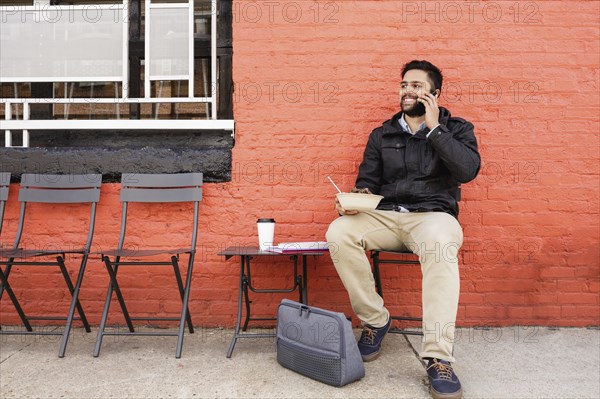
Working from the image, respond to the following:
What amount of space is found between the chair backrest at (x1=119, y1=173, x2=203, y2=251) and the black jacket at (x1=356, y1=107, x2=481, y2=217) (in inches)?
43.9

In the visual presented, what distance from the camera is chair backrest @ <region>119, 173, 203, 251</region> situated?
378 centimetres

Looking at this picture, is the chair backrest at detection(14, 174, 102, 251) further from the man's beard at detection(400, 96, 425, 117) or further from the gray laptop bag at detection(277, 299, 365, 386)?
the man's beard at detection(400, 96, 425, 117)

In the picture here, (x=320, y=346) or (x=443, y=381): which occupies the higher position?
(x=320, y=346)

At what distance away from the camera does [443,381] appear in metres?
2.73

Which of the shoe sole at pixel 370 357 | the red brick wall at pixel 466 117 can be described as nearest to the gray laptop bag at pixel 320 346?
the shoe sole at pixel 370 357

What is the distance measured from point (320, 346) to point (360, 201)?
33.8 inches

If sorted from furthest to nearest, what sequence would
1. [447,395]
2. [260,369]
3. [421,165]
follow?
[421,165]
[260,369]
[447,395]

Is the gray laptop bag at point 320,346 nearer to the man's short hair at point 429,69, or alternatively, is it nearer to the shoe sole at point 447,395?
the shoe sole at point 447,395

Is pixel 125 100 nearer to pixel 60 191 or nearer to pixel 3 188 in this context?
pixel 60 191

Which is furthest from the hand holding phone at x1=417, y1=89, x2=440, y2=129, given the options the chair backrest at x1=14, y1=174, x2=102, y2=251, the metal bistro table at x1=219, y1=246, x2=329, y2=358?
the chair backrest at x1=14, y1=174, x2=102, y2=251

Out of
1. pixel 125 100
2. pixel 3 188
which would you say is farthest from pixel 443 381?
pixel 3 188

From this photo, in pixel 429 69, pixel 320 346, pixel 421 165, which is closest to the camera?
pixel 320 346

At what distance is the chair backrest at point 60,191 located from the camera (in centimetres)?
381

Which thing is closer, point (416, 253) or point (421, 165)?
point (416, 253)
